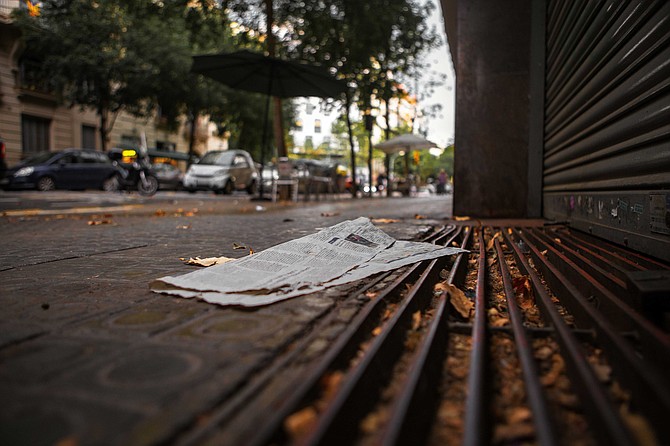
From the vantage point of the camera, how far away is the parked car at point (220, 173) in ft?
50.7

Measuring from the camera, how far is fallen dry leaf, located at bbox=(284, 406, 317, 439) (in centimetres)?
78

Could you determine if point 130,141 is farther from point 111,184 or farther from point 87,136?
point 111,184

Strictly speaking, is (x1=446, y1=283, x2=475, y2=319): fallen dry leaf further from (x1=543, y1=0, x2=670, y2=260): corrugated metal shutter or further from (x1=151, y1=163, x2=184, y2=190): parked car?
(x1=151, y1=163, x2=184, y2=190): parked car

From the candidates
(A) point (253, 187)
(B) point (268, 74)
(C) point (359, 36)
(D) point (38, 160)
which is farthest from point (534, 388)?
(D) point (38, 160)

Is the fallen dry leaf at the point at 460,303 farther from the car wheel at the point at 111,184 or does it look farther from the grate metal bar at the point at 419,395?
the car wheel at the point at 111,184

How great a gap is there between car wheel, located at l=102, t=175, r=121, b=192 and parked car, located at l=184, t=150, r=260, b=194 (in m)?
2.57

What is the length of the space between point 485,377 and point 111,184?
1736 centimetres

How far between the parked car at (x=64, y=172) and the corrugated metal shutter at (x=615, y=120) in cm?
1456

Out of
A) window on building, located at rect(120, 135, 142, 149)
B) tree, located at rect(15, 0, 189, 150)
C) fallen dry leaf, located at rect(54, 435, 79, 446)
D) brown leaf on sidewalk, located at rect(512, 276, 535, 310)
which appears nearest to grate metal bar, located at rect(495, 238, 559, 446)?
brown leaf on sidewalk, located at rect(512, 276, 535, 310)

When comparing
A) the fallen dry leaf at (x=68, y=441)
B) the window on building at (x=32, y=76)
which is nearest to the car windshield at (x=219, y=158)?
the window on building at (x=32, y=76)

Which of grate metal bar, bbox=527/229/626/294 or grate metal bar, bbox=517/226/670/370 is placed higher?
grate metal bar, bbox=527/229/626/294

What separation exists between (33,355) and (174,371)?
0.36 metres

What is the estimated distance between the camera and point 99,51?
19.3 metres

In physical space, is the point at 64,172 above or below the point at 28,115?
below
